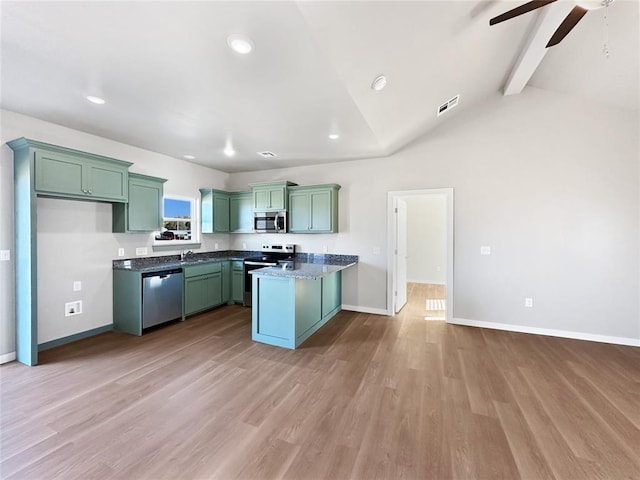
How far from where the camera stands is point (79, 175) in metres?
3.28

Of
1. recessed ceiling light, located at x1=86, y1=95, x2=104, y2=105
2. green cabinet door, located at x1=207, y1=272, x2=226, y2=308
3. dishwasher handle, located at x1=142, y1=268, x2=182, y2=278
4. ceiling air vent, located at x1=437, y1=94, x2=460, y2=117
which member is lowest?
green cabinet door, located at x1=207, y1=272, x2=226, y2=308

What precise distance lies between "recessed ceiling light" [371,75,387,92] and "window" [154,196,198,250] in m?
3.91

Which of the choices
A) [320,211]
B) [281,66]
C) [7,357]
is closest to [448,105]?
[320,211]

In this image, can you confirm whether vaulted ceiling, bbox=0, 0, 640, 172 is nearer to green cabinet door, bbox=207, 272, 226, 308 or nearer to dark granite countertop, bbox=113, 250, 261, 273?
dark granite countertop, bbox=113, 250, 261, 273

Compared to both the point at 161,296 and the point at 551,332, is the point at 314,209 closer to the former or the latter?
the point at 161,296

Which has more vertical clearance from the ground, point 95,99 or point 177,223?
point 95,99

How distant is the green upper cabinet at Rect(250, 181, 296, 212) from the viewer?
→ 5.08m

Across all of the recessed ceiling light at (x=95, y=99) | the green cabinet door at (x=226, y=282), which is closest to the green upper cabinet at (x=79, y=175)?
the recessed ceiling light at (x=95, y=99)

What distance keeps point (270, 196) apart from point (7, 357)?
3984 mm

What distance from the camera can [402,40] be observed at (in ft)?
7.09

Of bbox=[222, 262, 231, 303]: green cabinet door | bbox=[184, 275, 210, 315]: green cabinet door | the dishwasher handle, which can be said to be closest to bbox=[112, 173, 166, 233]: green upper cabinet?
the dishwasher handle

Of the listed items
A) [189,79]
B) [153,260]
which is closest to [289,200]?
[153,260]

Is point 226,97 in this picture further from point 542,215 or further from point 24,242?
point 542,215

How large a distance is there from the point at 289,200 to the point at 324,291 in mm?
1918
